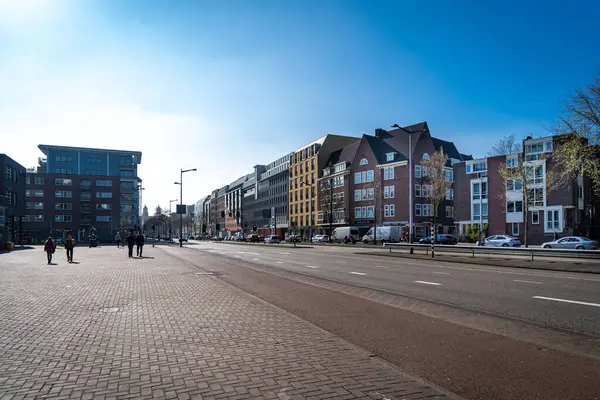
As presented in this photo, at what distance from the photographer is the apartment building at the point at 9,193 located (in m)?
52.8

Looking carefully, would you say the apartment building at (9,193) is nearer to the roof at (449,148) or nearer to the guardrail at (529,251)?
the guardrail at (529,251)

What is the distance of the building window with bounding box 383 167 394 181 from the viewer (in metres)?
75.2

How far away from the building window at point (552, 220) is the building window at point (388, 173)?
27197mm

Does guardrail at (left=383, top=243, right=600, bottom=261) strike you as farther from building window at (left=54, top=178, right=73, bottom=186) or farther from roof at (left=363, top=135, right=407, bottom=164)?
building window at (left=54, top=178, right=73, bottom=186)

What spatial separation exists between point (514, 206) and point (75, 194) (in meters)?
87.5

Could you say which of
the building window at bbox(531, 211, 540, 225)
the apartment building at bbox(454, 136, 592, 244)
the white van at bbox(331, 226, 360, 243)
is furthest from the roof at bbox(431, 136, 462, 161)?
the building window at bbox(531, 211, 540, 225)

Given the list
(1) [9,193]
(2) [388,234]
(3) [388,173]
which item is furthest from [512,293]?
(1) [9,193]

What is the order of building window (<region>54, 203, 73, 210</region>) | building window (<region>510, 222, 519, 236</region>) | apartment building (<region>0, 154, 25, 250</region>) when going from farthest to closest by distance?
building window (<region>54, 203, 73, 210</region>) → building window (<region>510, 222, 519, 236</region>) → apartment building (<region>0, 154, 25, 250</region>)

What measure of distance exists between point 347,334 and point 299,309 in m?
2.61

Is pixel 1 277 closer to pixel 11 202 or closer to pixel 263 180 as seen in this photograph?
pixel 11 202

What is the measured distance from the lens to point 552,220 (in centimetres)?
5191

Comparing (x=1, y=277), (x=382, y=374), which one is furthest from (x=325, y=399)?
(x=1, y=277)

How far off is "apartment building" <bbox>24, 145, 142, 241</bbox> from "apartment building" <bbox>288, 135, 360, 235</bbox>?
133 feet

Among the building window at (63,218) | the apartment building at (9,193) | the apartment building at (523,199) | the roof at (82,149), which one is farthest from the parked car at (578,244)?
the roof at (82,149)
